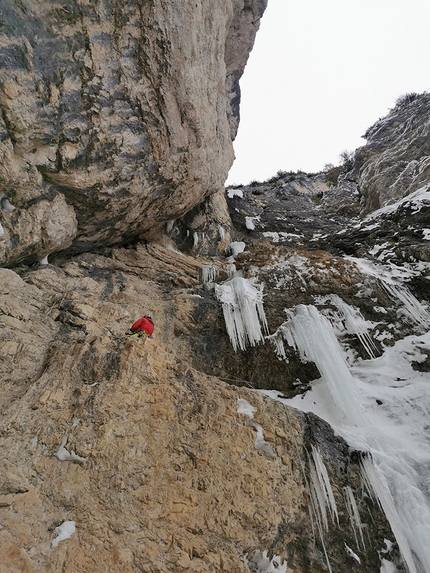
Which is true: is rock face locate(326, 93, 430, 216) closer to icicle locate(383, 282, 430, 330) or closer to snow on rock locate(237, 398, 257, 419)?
icicle locate(383, 282, 430, 330)

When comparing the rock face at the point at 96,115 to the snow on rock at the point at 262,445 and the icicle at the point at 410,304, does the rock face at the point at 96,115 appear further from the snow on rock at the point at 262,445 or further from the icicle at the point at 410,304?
the icicle at the point at 410,304

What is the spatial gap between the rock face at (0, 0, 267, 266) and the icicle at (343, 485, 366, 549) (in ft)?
21.5

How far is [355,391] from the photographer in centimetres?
510

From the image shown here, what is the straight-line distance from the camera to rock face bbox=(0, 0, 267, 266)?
15.3 feet

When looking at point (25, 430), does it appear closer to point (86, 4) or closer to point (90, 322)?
point (90, 322)

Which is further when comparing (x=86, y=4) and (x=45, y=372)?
(x=86, y=4)

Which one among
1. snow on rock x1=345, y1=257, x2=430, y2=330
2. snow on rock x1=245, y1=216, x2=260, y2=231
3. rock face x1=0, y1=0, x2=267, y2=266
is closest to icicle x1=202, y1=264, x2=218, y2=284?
rock face x1=0, y1=0, x2=267, y2=266

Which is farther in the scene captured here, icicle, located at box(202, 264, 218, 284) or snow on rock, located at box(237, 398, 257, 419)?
icicle, located at box(202, 264, 218, 284)

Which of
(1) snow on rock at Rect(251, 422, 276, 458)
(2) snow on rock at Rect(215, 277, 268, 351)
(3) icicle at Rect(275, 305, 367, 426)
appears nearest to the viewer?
(1) snow on rock at Rect(251, 422, 276, 458)

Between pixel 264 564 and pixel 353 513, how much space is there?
50.1 inches

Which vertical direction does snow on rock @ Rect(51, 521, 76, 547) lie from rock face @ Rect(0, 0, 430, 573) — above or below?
below

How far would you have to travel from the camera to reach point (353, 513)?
348cm

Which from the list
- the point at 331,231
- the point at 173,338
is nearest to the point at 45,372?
the point at 173,338

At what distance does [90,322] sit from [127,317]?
0.76m
